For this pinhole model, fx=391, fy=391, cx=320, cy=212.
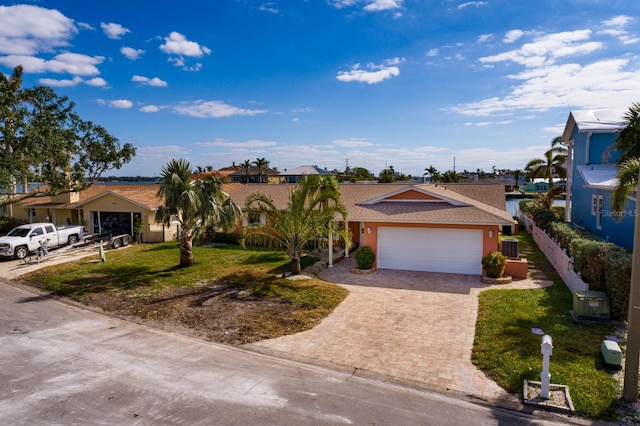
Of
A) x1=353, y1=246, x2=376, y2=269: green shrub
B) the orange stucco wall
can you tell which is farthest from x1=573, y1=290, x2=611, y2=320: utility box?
x1=353, y1=246, x2=376, y2=269: green shrub

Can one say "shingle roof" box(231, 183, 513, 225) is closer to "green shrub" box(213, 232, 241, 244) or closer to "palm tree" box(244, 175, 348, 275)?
"palm tree" box(244, 175, 348, 275)

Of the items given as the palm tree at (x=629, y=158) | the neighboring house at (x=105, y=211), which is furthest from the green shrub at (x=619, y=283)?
the neighboring house at (x=105, y=211)

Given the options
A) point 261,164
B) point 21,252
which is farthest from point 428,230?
point 261,164

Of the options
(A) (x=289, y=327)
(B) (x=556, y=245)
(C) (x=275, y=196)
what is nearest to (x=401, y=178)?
(C) (x=275, y=196)

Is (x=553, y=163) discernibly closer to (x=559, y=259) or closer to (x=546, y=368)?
(x=559, y=259)

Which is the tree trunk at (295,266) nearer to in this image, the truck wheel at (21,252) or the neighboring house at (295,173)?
the truck wheel at (21,252)

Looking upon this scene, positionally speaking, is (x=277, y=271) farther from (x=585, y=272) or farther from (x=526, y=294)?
(x=585, y=272)
